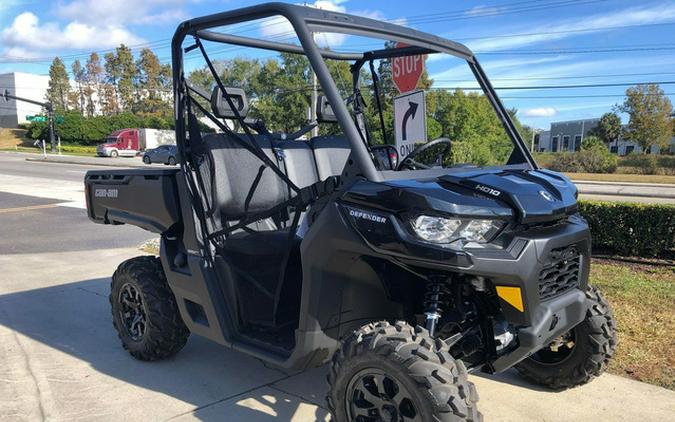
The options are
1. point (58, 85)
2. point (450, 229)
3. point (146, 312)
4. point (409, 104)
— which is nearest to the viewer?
point (450, 229)

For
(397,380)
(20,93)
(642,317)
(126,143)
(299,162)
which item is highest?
(20,93)

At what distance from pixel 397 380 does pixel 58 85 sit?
9584 cm

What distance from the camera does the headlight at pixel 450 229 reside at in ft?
7.97

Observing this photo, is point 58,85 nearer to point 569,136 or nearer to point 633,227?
point 569,136

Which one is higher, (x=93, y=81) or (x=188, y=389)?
→ (x=93, y=81)

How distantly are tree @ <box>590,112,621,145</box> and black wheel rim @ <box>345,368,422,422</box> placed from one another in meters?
74.6

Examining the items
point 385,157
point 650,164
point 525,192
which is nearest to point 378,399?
point 525,192

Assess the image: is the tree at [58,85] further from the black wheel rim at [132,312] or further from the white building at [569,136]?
the black wheel rim at [132,312]

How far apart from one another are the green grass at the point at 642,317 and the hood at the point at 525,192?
1.83m

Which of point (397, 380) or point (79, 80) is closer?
point (397, 380)

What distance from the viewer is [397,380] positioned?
2.48m

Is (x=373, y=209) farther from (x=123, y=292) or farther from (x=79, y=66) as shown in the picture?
(x=79, y=66)

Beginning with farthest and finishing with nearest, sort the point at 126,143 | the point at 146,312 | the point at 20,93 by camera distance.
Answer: the point at 20,93 < the point at 126,143 < the point at 146,312

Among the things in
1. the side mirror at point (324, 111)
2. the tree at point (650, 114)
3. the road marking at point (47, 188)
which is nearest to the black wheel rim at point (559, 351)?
the side mirror at point (324, 111)
